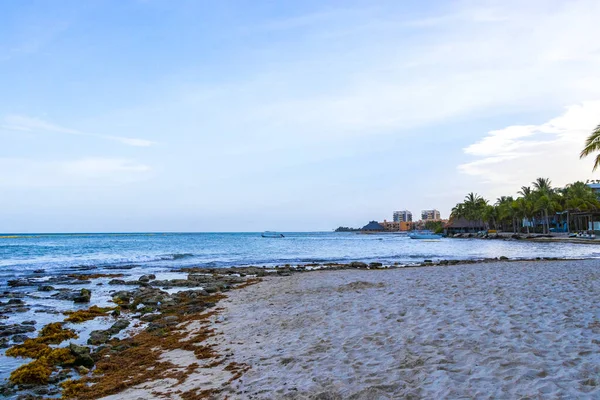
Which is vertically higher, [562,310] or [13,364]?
[562,310]

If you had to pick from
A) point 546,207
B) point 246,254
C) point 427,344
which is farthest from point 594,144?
point 546,207

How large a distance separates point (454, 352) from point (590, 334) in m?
2.81

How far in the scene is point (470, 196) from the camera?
139500 mm

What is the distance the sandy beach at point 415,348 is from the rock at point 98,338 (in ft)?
10.1

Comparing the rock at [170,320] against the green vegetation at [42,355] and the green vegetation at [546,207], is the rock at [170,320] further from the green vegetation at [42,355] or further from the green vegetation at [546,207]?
the green vegetation at [546,207]

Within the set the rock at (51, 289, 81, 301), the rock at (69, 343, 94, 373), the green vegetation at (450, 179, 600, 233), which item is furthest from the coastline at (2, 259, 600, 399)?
the green vegetation at (450, 179, 600, 233)

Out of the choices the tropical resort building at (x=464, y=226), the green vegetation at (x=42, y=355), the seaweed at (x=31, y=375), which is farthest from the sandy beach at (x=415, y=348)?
the tropical resort building at (x=464, y=226)

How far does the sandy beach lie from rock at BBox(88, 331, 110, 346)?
3085 millimetres

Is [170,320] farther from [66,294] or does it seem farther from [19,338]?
[66,294]

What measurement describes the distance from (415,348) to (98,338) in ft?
28.1

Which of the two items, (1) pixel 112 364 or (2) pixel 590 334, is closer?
(2) pixel 590 334

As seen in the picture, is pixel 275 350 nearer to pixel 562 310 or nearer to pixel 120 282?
pixel 562 310

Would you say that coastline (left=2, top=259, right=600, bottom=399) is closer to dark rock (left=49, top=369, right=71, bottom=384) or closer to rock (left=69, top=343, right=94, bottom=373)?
rock (left=69, top=343, right=94, bottom=373)

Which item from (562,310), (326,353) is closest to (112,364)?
(326,353)
